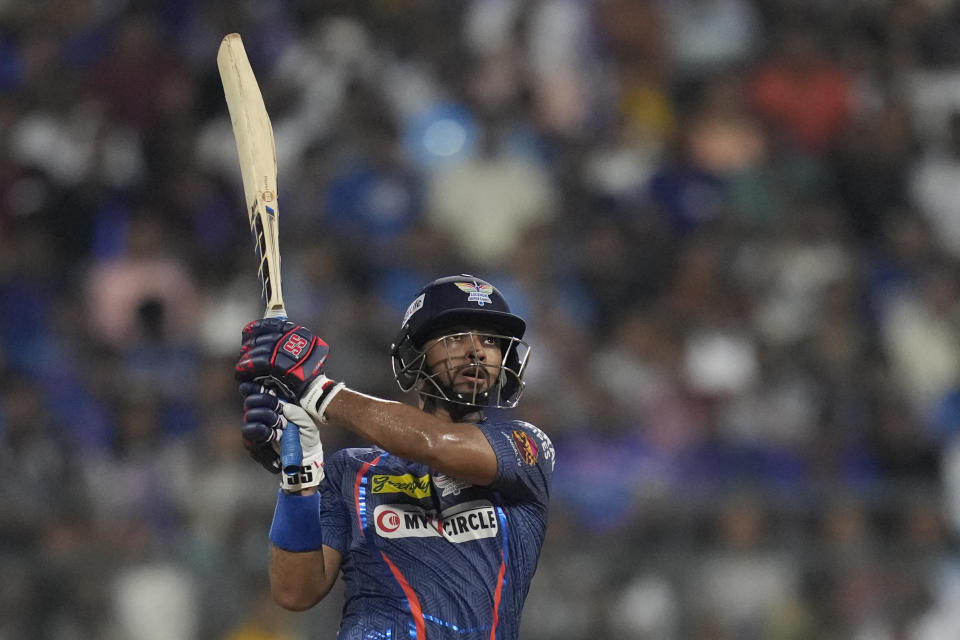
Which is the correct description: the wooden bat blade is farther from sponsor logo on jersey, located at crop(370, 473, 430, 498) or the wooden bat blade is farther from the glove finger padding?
sponsor logo on jersey, located at crop(370, 473, 430, 498)

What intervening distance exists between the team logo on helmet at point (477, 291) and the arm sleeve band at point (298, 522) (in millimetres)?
812

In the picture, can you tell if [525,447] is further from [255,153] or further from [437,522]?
[255,153]

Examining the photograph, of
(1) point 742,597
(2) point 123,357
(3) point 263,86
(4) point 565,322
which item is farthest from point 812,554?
(3) point 263,86

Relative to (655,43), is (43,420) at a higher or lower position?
lower

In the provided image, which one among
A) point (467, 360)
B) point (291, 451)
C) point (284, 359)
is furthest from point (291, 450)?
point (467, 360)

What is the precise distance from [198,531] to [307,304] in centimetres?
207

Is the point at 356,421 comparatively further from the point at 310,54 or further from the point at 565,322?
the point at 310,54

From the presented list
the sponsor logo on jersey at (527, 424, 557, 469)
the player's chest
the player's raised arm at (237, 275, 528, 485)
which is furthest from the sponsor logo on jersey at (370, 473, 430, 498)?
the sponsor logo on jersey at (527, 424, 557, 469)

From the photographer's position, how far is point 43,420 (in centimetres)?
932

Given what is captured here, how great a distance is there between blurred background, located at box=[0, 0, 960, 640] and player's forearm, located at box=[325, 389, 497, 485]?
3930mm

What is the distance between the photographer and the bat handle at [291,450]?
15.4 ft

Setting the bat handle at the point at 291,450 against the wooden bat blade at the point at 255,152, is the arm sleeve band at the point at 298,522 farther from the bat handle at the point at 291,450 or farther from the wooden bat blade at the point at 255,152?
the wooden bat blade at the point at 255,152

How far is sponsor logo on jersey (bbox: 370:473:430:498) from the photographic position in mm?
4875

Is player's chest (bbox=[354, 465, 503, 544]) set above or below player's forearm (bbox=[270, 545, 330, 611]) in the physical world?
above
